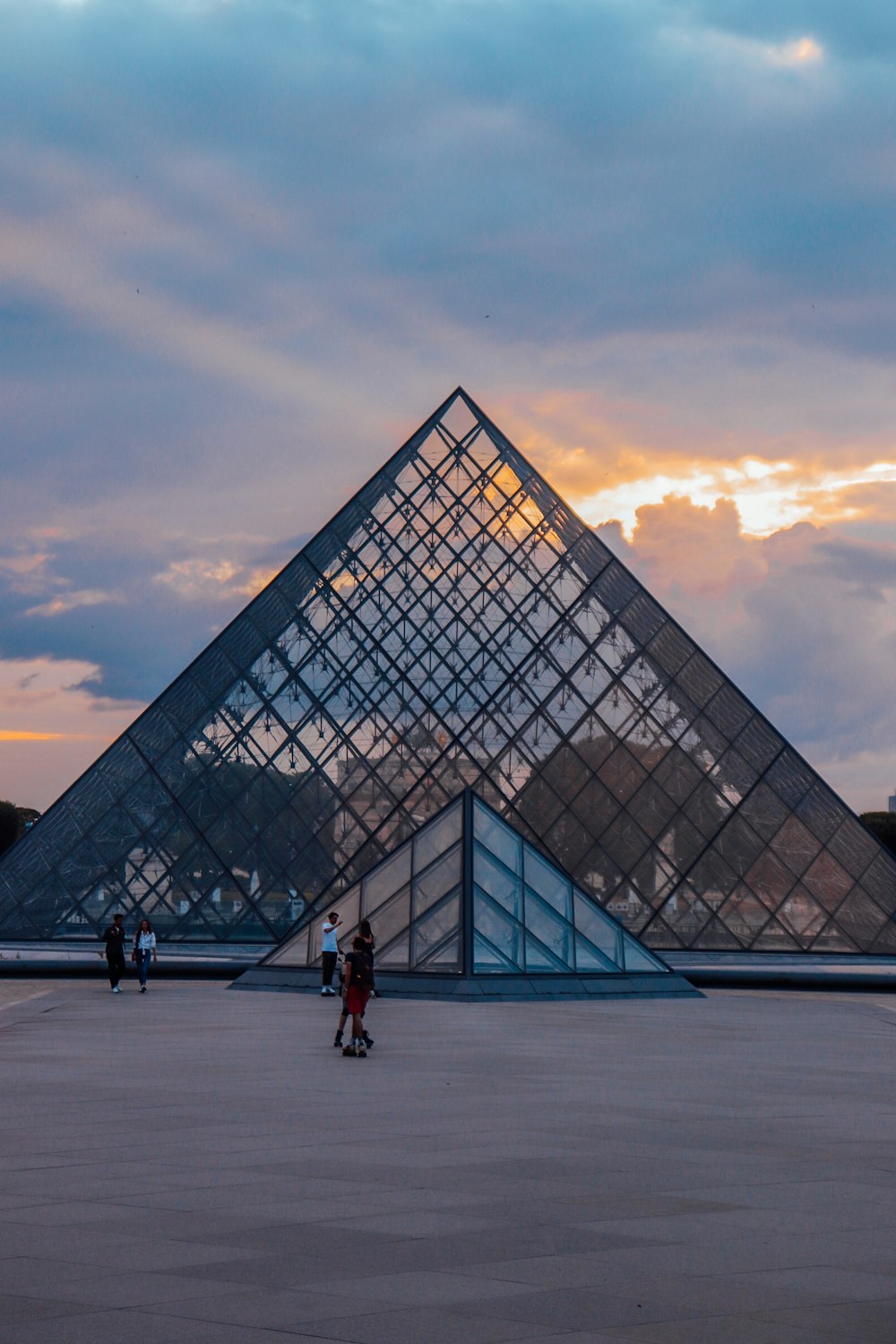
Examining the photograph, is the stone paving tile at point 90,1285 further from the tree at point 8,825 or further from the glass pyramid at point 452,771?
the tree at point 8,825

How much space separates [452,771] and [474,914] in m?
11.5

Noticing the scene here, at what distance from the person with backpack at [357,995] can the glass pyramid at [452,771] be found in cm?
1707

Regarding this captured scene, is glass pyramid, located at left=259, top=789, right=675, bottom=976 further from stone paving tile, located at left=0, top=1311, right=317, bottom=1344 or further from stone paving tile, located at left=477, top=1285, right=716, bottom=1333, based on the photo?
stone paving tile, located at left=0, top=1311, right=317, bottom=1344

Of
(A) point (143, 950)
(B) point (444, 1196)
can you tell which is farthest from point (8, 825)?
(B) point (444, 1196)

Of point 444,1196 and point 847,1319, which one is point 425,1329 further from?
point 444,1196

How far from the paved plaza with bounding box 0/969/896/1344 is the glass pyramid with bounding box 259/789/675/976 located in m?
8.02

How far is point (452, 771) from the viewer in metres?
33.2

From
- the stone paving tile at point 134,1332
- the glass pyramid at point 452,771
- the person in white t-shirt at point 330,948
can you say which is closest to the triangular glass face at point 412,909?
the person in white t-shirt at point 330,948

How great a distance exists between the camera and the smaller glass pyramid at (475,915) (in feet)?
71.2

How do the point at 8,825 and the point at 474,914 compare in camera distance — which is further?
the point at 8,825

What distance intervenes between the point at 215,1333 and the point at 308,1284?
24.0 inches

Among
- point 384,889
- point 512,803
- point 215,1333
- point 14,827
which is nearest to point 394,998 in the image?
point 384,889

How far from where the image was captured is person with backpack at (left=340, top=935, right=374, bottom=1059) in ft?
42.4

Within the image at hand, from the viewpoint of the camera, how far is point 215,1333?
14.8 feet
